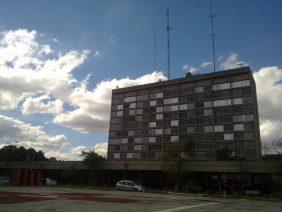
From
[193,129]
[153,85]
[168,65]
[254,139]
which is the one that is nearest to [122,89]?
[153,85]

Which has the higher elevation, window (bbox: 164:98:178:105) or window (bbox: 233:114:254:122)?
window (bbox: 164:98:178:105)

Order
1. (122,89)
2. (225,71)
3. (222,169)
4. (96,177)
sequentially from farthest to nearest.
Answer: (122,89) < (225,71) < (96,177) < (222,169)

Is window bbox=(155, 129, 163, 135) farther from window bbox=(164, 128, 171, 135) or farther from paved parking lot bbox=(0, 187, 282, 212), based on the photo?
paved parking lot bbox=(0, 187, 282, 212)

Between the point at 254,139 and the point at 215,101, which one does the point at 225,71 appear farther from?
the point at 254,139

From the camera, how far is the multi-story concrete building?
90613mm

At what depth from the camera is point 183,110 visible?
338 ft

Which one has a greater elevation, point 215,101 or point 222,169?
point 215,101

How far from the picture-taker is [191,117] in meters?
101

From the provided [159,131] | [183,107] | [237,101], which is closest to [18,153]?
[159,131]

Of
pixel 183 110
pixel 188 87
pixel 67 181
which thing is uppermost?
pixel 188 87

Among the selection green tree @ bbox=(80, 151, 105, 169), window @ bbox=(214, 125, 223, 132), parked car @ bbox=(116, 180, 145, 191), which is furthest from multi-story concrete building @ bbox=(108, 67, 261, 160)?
parked car @ bbox=(116, 180, 145, 191)

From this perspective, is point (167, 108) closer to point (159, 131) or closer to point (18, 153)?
point (159, 131)

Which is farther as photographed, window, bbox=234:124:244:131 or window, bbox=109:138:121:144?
window, bbox=109:138:121:144

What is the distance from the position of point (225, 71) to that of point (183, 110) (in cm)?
1666
